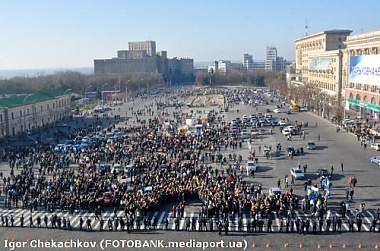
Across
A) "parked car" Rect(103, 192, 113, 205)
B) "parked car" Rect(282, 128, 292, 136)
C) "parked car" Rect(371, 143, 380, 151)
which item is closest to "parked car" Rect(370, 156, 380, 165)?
"parked car" Rect(371, 143, 380, 151)

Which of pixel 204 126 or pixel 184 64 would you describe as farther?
pixel 184 64

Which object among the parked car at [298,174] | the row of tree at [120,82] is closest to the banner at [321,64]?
the row of tree at [120,82]

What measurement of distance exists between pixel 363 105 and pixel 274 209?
36956mm

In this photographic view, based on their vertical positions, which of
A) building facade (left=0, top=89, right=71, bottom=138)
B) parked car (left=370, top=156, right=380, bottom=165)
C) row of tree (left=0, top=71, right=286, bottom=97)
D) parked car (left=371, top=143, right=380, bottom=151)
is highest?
row of tree (left=0, top=71, right=286, bottom=97)

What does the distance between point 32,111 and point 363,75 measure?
38768 mm

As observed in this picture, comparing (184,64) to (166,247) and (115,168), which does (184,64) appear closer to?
(115,168)

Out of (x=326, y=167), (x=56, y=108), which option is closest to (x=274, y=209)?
(x=326, y=167)

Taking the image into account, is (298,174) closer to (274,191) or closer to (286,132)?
(274,191)

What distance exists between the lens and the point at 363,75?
52125mm

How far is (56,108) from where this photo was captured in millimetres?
59531

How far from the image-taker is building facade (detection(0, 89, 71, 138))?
46.6 m

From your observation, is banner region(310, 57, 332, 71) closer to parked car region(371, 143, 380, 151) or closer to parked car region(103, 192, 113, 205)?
parked car region(371, 143, 380, 151)

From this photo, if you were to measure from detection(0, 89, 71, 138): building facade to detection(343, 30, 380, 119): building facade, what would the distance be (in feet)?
124

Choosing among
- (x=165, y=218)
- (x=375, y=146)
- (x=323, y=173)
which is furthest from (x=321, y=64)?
(x=165, y=218)
